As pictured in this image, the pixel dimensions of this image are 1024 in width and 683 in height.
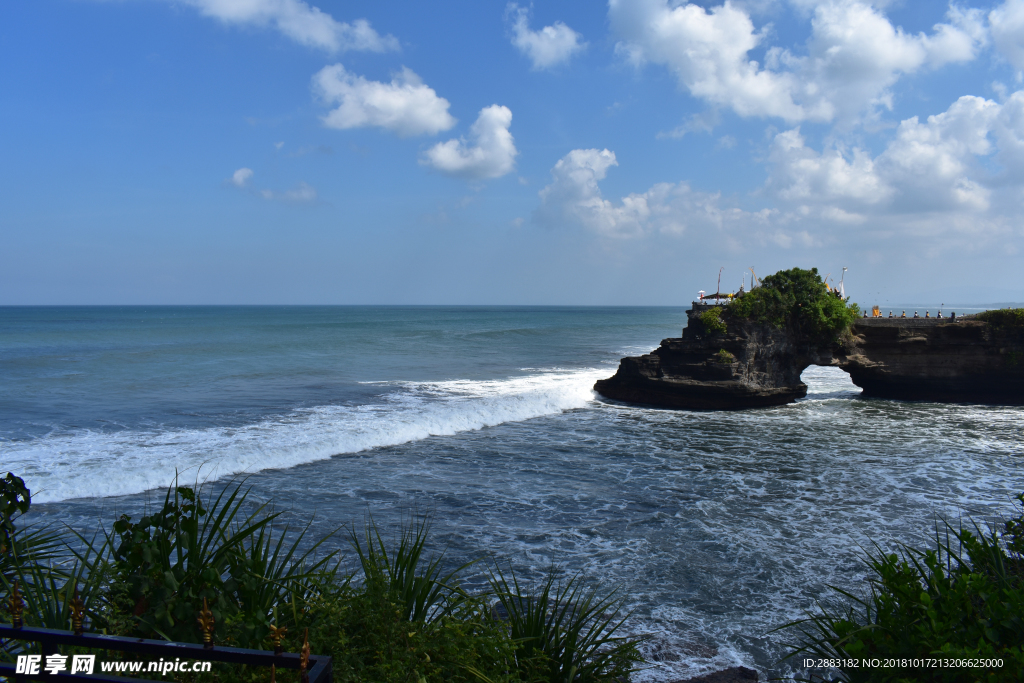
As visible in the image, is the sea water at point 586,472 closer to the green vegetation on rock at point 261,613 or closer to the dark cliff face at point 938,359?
the dark cliff face at point 938,359

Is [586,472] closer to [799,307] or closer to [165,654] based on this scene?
[165,654]

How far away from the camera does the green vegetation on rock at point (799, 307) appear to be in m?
25.8

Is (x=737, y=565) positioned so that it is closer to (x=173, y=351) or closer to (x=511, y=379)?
(x=511, y=379)

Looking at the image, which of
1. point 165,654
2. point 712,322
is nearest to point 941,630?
point 165,654

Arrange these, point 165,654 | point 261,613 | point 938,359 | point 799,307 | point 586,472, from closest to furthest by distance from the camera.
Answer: point 165,654 → point 261,613 → point 586,472 → point 938,359 → point 799,307

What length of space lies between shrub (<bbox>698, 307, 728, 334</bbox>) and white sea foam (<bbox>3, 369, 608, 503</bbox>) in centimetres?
613

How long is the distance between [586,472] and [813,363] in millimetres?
16349

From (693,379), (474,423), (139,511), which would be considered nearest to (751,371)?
(693,379)

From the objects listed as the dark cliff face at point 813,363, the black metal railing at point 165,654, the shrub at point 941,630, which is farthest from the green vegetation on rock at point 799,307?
the black metal railing at point 165,654

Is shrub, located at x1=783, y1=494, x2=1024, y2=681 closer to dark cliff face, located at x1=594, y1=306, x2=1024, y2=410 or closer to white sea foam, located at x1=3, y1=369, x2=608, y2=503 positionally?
white sea foam, located at x1=3, y1=369, x2=608, y2=503

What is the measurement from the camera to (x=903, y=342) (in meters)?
26.5

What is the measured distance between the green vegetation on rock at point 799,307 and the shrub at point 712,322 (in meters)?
0.77

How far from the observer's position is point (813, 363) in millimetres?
26203

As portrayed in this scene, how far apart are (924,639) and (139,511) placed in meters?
12.9
